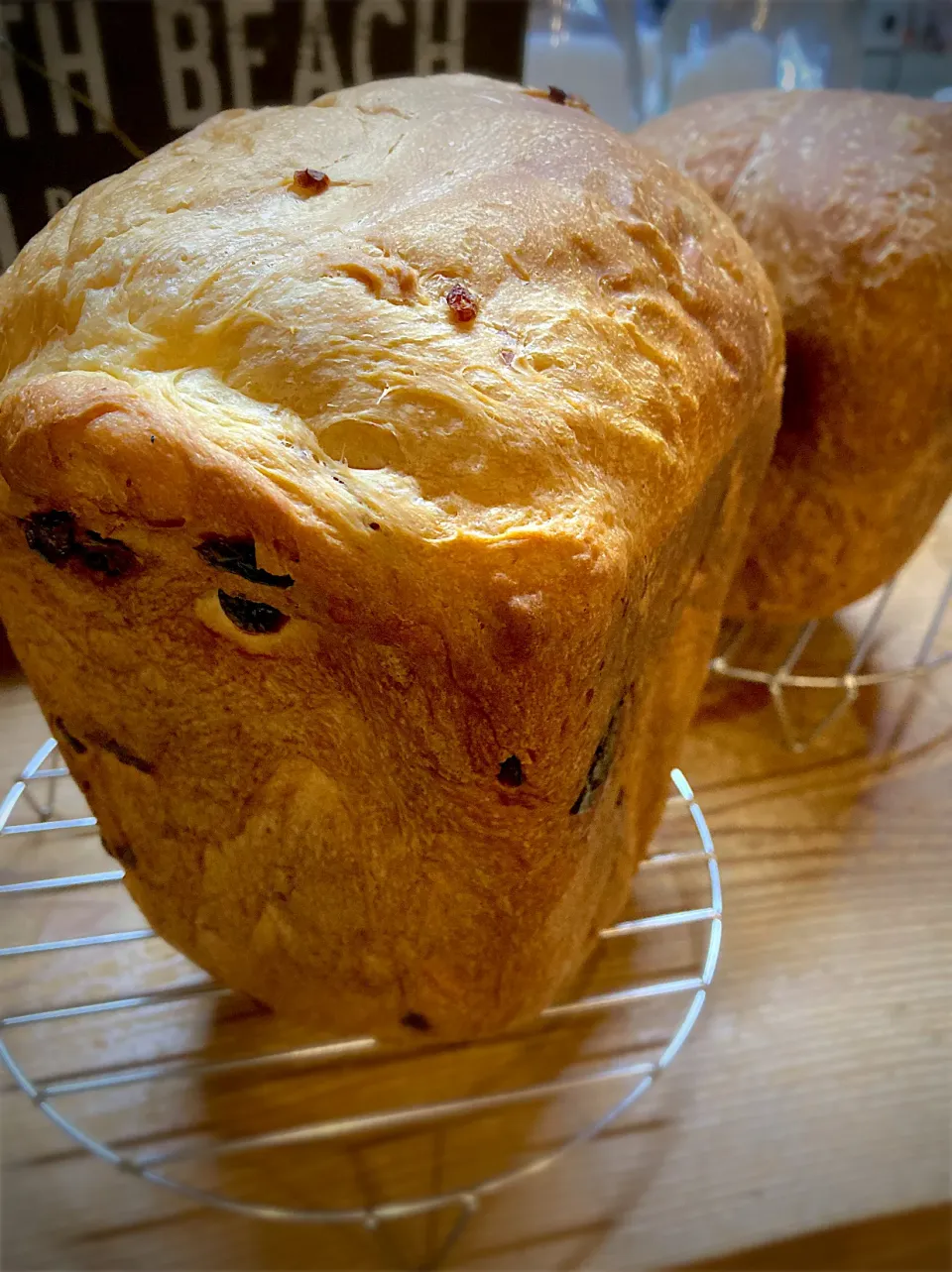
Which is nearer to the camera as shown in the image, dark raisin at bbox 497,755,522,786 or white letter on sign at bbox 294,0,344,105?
dark raisin at bbox 497,755,522,786

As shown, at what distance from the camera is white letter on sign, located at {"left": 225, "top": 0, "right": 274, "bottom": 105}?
877 mm

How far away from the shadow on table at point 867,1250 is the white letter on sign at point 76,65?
1139 mm

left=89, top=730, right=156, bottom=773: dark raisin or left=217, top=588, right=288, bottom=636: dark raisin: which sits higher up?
left=217, top=588, right=288, bottom=636: dark raisin

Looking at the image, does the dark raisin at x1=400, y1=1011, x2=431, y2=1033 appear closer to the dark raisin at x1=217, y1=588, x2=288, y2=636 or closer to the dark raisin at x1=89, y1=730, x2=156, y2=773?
the dark raisin at x1=89, y1=730, x2=156, y2=773

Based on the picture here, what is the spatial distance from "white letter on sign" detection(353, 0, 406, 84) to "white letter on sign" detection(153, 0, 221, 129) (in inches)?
5.6

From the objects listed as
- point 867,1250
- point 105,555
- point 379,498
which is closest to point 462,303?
point 379,498

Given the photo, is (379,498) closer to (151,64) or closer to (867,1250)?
(151,64)

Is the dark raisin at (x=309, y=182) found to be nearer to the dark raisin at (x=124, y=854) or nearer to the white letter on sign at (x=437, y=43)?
the white letter on sign at (x=437, y=43)

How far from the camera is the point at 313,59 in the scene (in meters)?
0.93

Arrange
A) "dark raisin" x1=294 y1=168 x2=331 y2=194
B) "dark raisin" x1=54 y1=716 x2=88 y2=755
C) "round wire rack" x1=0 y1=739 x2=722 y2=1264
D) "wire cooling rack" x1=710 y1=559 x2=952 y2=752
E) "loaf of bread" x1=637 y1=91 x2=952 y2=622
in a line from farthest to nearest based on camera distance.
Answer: "wire cooling rack" x1=710 y1=559 x2=952 y2=752 < "loaf of bread" x1=637 y1=91 x2=952 y2=622 < "round wire rack" x1=0 y1=739 x2=722 y2=1264 < "dark raisin" x1=54 y1=716 x2=88 y2=755 < "dark raisin" x1=294 y1=168 x2=331 y2=194

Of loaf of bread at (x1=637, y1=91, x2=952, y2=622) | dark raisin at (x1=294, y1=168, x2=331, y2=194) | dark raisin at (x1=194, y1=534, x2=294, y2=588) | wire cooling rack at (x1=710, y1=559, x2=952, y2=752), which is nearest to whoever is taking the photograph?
dark raisin at (x1=194, y1=534, x2=294, y2=588)

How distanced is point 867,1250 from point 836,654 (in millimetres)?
797

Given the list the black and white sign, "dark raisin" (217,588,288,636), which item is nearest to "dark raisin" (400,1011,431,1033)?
"dark raisin" (217,588,288,636)

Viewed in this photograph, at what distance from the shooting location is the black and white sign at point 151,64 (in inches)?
32.6
